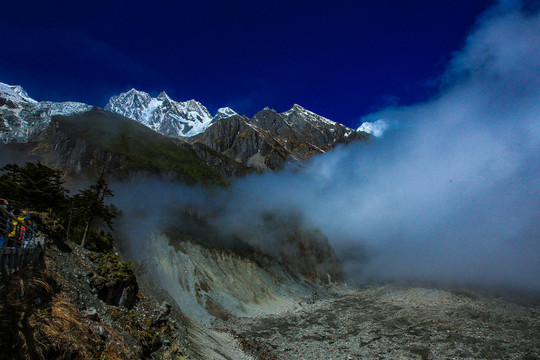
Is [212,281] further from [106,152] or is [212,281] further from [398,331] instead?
[106,152]

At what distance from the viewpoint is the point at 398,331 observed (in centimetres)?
5197

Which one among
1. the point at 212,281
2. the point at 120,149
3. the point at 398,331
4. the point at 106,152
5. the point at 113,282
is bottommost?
the point at 398,331

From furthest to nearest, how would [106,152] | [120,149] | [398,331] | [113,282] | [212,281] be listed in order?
[120,149] → [106,152] → [212,281] → [398,331] → [113,282]

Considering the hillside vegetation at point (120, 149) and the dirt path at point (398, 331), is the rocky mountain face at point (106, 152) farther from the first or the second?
the dirt path at point (398, 331)

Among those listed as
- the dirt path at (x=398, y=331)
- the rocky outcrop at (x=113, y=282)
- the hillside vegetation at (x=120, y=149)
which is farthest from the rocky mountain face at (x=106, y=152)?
the rocky outcrop at (x=113, y=282)

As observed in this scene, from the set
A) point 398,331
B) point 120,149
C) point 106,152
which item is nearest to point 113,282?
point 398,331

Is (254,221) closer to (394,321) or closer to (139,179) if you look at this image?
(139,179)

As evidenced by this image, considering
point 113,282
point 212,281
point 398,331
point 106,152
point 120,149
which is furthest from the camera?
point 120,149

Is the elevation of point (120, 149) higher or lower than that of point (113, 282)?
higher

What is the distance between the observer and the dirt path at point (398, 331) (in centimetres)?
4047

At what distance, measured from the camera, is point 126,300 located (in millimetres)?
20891

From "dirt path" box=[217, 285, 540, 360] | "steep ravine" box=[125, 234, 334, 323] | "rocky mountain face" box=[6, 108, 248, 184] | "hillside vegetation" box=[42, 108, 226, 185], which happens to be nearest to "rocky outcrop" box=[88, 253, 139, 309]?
"dirt path" box=[217, 285, 540, 360]

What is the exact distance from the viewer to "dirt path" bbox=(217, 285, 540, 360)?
133 ft

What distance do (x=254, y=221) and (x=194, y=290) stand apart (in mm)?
54810
